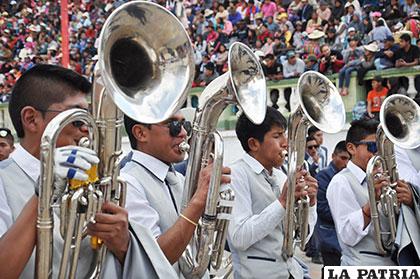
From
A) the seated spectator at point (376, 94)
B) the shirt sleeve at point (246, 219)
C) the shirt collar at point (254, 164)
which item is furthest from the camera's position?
the seated spectator at point (376, 94)

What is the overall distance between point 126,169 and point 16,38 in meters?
20.4

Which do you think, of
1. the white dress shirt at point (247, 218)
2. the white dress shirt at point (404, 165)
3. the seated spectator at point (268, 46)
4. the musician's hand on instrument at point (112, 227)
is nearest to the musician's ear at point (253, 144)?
the white dress shirt at point (247, 218)

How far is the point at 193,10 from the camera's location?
65.2 ft

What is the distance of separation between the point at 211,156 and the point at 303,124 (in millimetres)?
999

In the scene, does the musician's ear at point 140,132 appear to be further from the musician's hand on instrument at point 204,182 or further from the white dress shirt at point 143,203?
the musician's hand on instrument at point 204,182

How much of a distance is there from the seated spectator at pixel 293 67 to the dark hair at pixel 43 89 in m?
10.7

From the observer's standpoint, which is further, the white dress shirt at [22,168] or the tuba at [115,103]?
the white dress shirt at [22,168]

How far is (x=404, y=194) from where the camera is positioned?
4.18m

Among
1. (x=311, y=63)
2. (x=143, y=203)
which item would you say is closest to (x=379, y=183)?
(x=143, y=203)

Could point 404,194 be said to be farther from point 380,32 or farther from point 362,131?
point 380,32

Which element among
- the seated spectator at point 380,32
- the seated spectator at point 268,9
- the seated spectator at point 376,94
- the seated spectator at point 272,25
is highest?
the seated spectator at point 268,9

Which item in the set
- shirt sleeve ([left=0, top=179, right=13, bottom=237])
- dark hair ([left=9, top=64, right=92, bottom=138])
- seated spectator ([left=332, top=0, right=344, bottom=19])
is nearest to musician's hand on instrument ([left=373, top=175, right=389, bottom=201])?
dark hair ([left=9, top=64, right=92, bottom=138])

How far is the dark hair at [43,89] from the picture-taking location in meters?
2.65

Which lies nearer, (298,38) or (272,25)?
(298,38)
